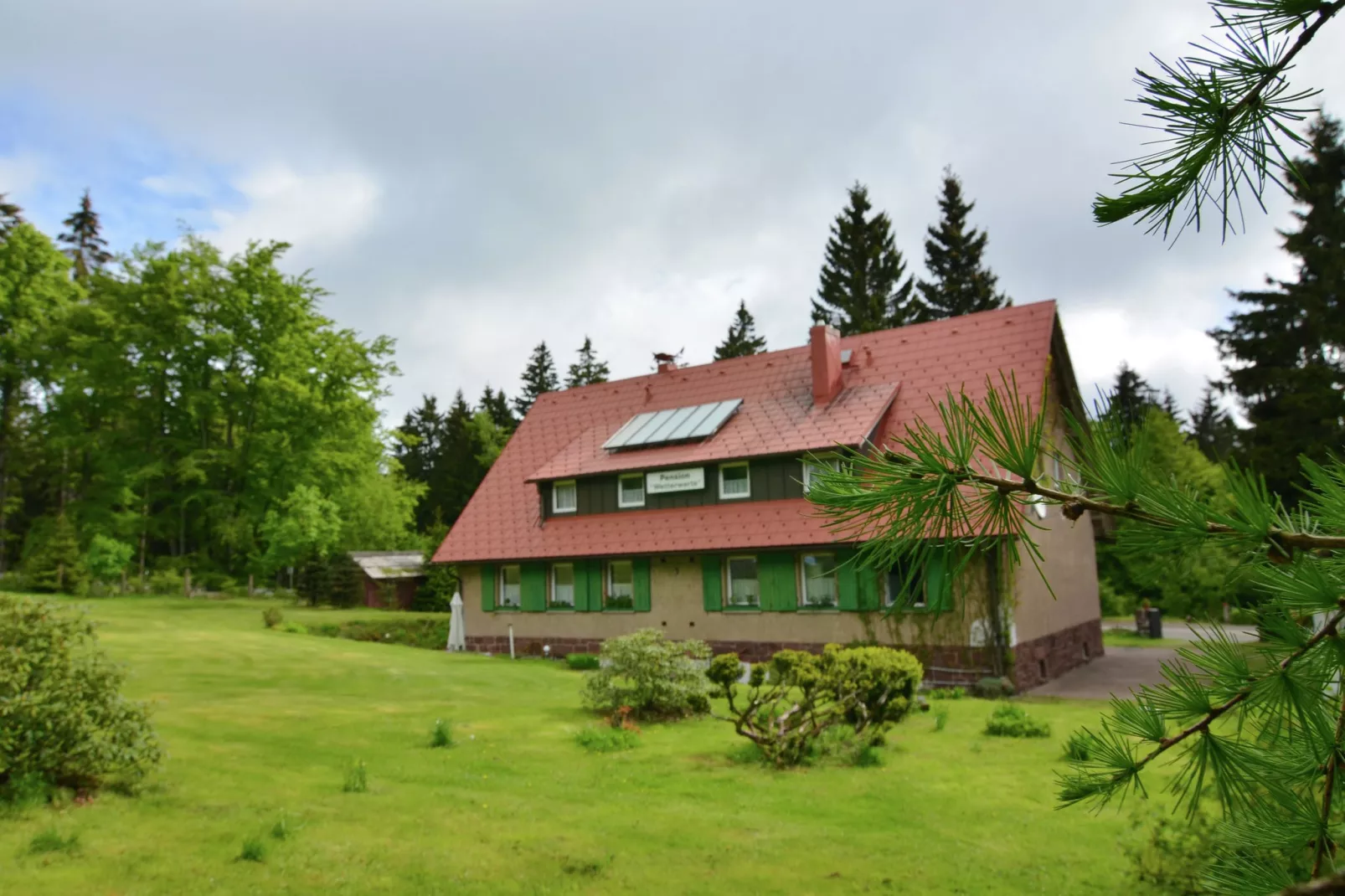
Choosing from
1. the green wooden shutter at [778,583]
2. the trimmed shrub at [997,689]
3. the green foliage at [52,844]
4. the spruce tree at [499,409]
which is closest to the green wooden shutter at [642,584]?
the green wooden shutter at [778,583]

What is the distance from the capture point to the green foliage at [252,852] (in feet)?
23.1

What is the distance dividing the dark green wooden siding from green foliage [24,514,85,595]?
23.3 metres

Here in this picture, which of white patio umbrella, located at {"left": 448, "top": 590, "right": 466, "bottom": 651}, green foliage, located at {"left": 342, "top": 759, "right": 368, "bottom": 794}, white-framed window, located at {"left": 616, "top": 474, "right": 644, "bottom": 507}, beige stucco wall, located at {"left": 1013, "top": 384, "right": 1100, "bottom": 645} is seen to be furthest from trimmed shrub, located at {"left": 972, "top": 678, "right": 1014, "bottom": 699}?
white patio umbrella, located at {"left": 448, "top": 590, "right": 466, "bottom": 651}

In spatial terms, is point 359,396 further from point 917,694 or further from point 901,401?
point 917,694

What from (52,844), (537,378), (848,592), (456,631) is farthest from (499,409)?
(52,844)

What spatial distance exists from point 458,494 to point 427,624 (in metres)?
29.1

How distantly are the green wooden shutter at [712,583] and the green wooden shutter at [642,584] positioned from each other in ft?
5.53

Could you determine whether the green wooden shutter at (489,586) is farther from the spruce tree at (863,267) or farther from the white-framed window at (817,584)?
the spruce tree at (863,267)

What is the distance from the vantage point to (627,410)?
27078 mm

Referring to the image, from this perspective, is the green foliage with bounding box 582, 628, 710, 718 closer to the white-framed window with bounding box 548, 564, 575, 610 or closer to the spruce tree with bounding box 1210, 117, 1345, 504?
the white-framed window with bounding box 548, 564, 575, 610

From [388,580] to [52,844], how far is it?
3209 cm

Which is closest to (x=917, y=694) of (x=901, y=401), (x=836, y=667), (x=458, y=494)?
(x=836, y=667)

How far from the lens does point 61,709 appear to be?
26.2 feet

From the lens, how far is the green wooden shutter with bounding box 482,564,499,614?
25672 millimetres
